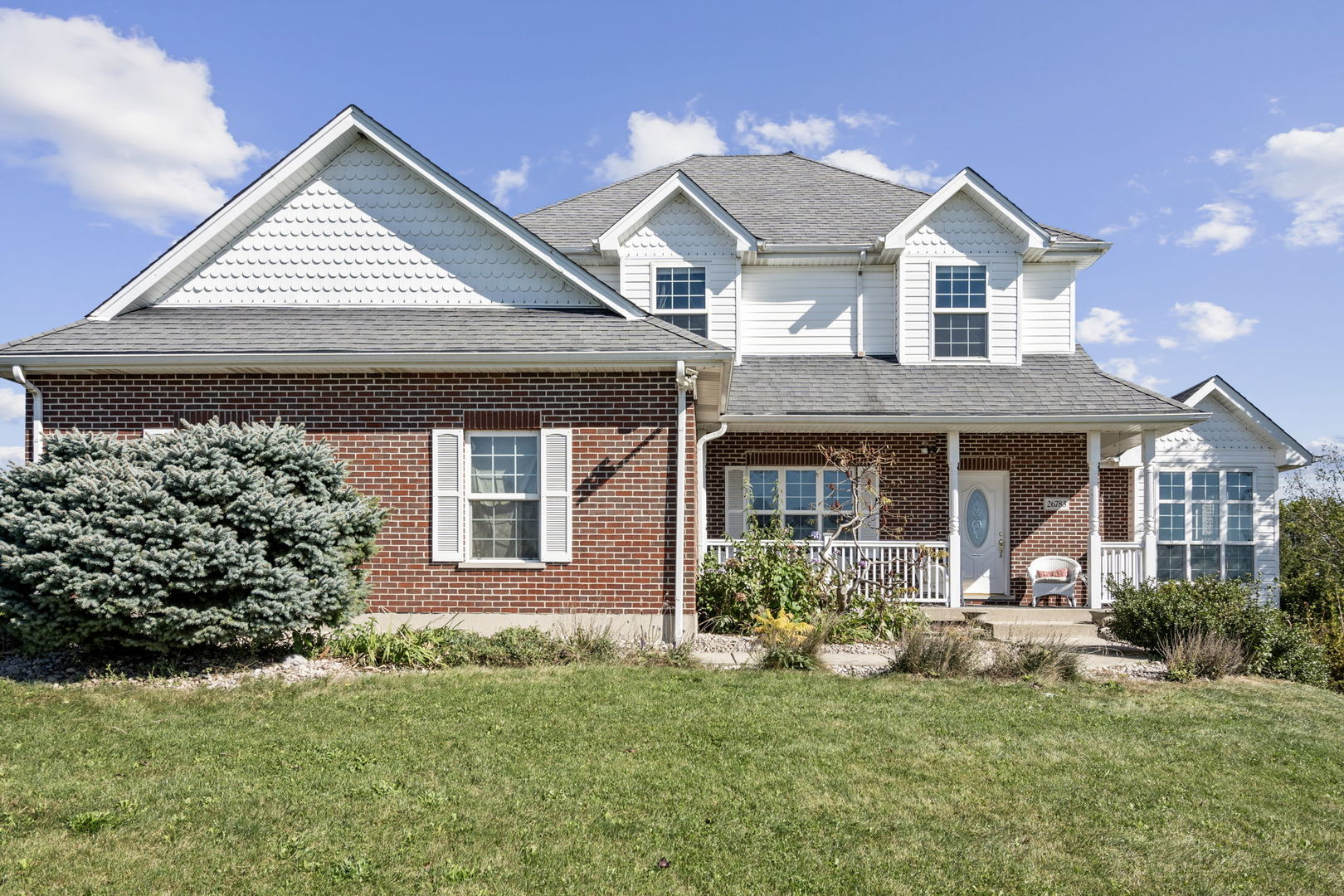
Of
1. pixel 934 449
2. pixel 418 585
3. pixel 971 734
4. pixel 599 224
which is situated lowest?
pixel 971 734

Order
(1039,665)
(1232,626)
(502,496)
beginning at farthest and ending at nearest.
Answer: (502,496) → (1232,626) → (1039,665)

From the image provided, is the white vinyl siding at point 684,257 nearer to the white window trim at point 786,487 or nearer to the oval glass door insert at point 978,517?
the white window trim at point 786,487

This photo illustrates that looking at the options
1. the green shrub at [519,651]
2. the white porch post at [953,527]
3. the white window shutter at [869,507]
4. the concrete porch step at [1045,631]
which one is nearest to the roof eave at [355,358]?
the green shrub at [519,651]

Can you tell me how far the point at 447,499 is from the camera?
33.4 ft

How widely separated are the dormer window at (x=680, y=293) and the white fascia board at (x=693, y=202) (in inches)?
33.5

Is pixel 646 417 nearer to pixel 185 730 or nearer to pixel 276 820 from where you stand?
pixel 185 730

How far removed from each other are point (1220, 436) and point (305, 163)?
15882 millimetres

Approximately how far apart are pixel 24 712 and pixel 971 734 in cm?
753

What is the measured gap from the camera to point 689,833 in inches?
184

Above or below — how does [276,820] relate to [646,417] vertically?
below

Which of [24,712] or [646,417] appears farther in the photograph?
[646,417]

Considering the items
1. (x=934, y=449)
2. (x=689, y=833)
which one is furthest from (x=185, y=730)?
(x=934, y=449)

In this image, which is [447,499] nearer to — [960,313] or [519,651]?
[519,651]

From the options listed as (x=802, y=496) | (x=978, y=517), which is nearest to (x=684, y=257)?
(x=802, y=496)
